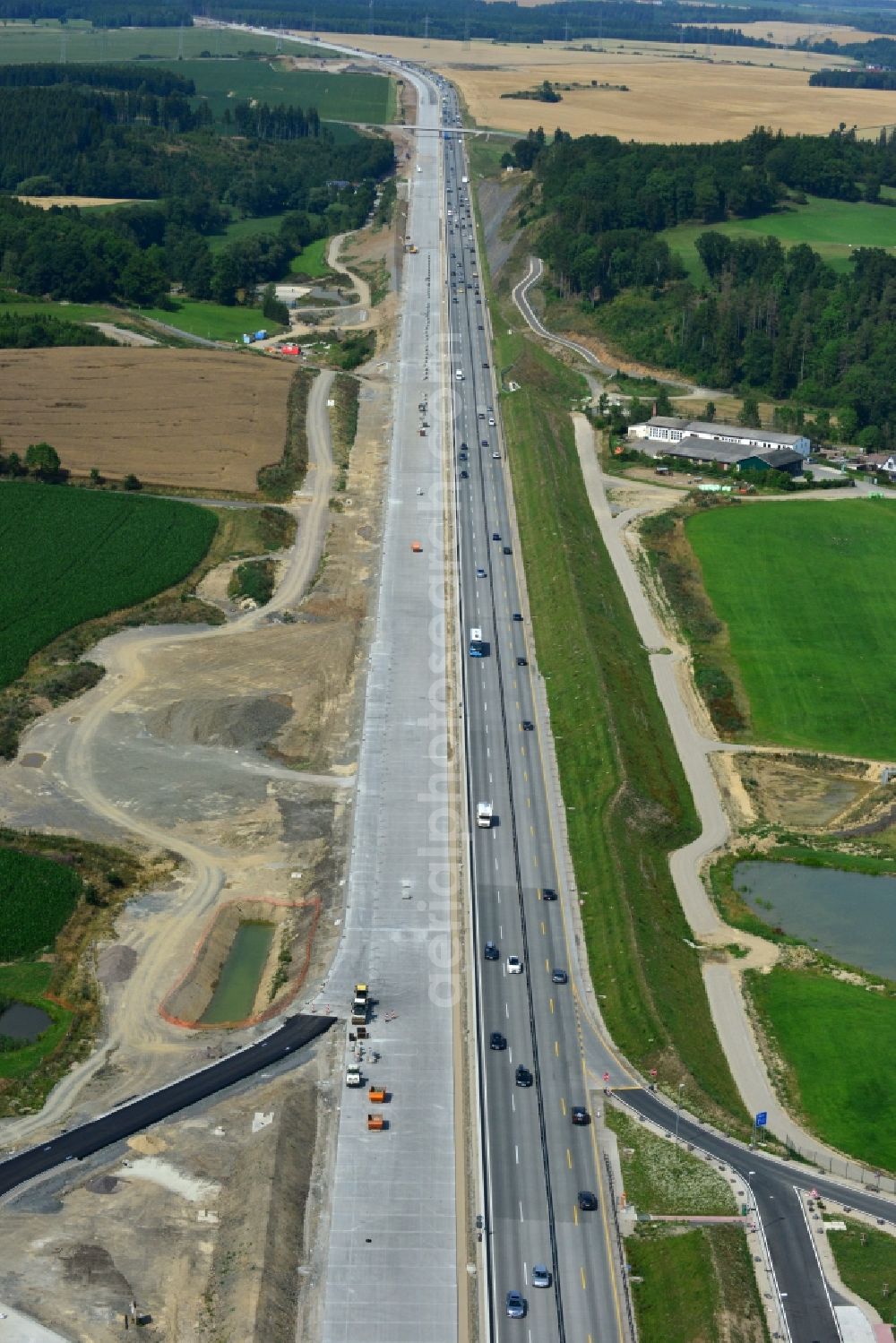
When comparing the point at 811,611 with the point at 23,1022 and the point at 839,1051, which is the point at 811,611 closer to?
the point at 839,1051

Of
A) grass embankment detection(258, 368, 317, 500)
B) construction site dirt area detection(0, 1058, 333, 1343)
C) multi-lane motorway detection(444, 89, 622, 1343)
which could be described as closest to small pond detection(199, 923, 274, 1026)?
construction site dirt area detection(0, 1058, 333, 1343)

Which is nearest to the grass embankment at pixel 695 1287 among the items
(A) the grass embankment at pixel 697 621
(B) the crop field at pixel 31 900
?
(B) the crop field at pixel 31 900

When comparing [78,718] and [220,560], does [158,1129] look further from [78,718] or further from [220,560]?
[220,560]

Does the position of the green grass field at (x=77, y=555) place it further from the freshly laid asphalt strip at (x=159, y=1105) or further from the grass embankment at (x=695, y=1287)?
the grass embankment at (x=695, y=1287)

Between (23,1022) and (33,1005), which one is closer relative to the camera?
(23,1022)

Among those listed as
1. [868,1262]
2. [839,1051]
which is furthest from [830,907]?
[868,1262]

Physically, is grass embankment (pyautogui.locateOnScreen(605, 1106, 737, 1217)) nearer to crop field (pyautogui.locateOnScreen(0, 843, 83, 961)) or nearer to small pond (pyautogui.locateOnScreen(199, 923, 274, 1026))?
small pond (pyautogui.locateOnScreen(199, 923, 274, 1026))
